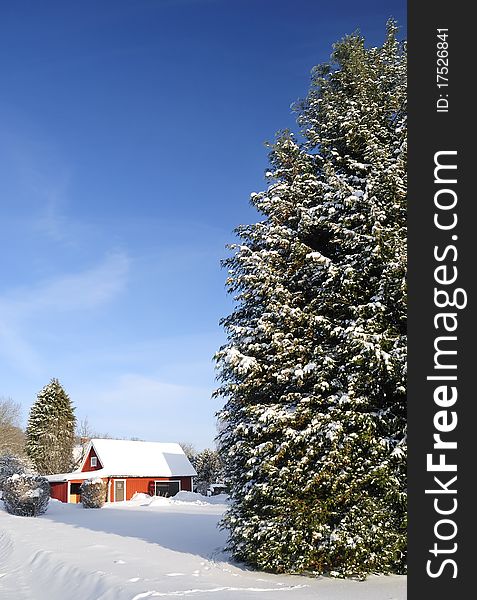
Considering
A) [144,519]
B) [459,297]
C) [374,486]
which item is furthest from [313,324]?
[144,519]

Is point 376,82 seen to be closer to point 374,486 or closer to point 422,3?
point 422,3

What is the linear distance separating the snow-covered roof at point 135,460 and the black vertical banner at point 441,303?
33.3 metres

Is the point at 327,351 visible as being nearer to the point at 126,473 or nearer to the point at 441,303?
the point at 441,303

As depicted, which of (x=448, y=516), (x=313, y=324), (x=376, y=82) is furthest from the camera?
(x=376, y=82)

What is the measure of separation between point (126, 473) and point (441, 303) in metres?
34.1

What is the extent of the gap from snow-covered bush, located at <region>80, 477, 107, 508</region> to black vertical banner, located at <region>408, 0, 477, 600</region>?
26002 mm

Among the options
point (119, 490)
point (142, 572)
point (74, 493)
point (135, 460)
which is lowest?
point (74, 493)

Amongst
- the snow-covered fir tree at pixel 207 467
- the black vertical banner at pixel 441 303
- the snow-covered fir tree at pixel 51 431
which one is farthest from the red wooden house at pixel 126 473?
the black vertical banner at pixel 441 303

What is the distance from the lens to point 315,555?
29.5 feet

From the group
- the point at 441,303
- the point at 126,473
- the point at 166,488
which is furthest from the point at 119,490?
the point at 441,303

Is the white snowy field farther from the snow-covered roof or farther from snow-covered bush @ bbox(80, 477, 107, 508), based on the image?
the snow-covered roof

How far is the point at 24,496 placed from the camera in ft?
80.3

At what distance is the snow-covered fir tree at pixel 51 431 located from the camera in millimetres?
44469

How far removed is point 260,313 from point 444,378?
562cm
